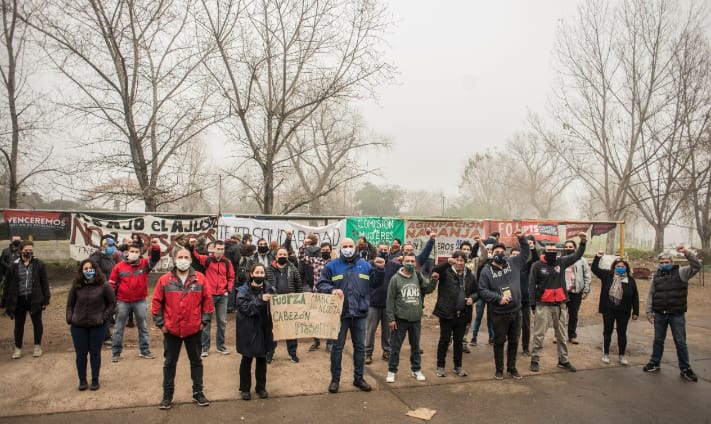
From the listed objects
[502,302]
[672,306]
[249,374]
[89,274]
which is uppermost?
[89,274]

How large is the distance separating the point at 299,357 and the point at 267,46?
1294cm

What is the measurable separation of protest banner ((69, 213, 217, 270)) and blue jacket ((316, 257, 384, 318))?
699 cm

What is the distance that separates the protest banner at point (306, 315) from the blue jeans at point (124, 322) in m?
2.72

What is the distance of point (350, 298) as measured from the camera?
6.11 m

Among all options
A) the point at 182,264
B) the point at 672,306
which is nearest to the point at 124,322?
the point at 182,264

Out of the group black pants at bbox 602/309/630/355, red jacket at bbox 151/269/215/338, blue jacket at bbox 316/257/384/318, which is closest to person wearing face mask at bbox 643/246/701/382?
black pants at bbox 602/309/630/355

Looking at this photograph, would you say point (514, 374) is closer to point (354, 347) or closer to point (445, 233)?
point (354, 347)

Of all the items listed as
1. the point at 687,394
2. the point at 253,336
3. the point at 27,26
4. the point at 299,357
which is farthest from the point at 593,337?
the point at 27,26

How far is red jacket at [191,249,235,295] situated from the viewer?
7590 millimetres

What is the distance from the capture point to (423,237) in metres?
13.9

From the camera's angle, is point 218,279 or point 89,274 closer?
point 89,274

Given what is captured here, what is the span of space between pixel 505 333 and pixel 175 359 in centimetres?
464

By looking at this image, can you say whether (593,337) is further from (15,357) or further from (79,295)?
(15,357)

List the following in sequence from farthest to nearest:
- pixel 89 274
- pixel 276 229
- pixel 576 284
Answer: pixel 276 229 < pixel 576 284 < pixel 89 274
